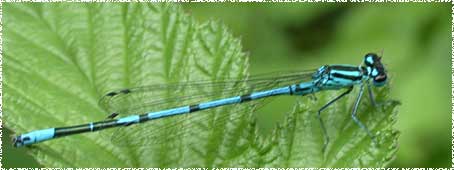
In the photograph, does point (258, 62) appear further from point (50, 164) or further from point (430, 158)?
point (50, 164)

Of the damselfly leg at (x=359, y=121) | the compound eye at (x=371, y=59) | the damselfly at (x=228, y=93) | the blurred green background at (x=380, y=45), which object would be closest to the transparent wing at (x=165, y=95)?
the damselfly at (x=228, y=93)

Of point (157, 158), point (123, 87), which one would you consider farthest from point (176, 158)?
point (123, 87)

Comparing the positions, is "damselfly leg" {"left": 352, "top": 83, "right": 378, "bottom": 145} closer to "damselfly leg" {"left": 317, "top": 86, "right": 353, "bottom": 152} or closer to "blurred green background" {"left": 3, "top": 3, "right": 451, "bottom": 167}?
"damselfly leg" {"left": 317, "top": 86, "right": 353, "bottom": 152}

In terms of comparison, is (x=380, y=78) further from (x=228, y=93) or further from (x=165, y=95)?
(x=165, y=95)

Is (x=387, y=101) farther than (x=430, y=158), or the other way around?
(x=430, y=158)

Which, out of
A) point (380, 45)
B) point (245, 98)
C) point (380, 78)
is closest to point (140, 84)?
point (245, 98)
